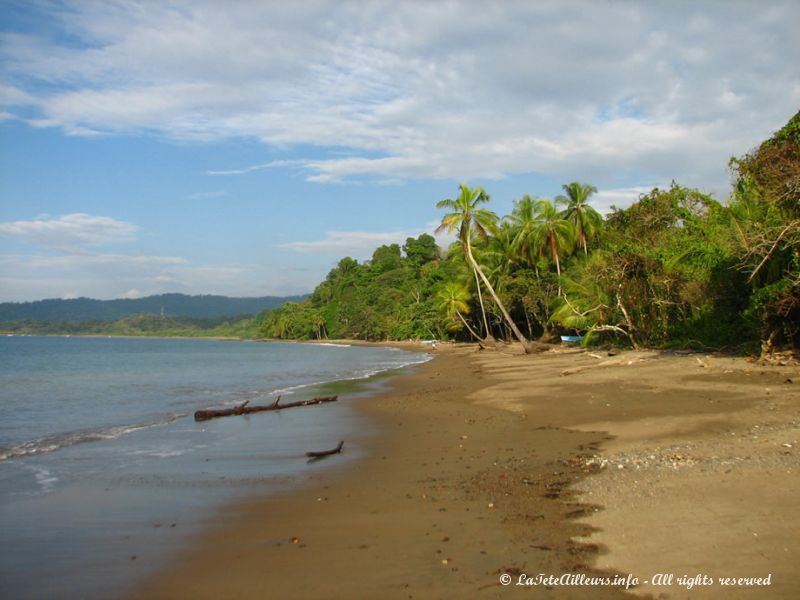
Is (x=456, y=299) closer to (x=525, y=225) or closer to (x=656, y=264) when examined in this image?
(x=525, y=225)

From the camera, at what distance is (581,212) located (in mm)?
44562

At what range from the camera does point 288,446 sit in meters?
11.7

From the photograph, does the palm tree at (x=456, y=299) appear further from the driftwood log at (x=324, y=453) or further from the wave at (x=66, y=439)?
the driftwood log at (x=324, y=453)

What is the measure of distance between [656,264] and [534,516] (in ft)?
73.9

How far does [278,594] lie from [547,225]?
4118 cm

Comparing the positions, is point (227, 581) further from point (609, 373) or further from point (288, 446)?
point (609, 373)

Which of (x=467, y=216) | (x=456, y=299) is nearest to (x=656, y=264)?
(x=467, y=216)

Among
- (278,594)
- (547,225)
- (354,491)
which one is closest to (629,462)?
(354,491)

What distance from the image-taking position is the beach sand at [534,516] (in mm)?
4812

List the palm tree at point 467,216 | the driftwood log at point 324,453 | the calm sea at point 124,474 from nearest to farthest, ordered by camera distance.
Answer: the calm sea at point 124,474, the driftwood log at point 324,453, the palm tree at point 467,216

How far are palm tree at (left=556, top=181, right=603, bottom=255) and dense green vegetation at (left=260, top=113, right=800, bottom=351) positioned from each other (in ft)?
0.30

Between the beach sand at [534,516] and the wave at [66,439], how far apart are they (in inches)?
Answer: 254

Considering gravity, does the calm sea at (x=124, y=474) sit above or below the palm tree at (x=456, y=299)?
below

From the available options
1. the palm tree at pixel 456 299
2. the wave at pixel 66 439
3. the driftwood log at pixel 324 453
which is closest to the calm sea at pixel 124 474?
the wave at pixel 66 439
